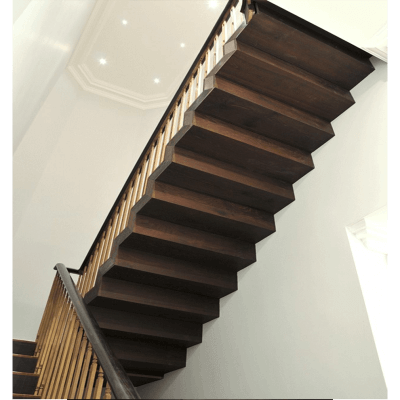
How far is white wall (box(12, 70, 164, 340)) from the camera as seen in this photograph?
682 cm

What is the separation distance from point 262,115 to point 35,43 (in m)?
2.38

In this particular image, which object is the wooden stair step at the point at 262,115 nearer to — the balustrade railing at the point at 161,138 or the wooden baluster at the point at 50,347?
the balustrade railing at the point at 161,138

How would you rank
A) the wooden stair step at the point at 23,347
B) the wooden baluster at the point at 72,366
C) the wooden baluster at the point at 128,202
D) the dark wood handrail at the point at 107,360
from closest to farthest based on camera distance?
1. the dark wood handrail at the point at 107,360
2. the wooden baluster at the point at 72,366
3. the wooden baluster at the point at 128,202
4. the wooden stair step at the point at 23,347

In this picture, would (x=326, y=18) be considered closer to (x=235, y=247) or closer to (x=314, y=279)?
(x=314, y=279)

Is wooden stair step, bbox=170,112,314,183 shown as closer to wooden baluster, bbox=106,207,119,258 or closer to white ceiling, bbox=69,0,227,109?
wooden baluster, bbox=106,207,119,258

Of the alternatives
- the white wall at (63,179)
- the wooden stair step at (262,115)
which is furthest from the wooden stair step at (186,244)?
the white wall at (63,179)

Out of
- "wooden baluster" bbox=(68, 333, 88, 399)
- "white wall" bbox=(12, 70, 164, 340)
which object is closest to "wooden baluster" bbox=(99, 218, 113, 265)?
"wooden baluster" bbox=(68, 333, 88, 399)

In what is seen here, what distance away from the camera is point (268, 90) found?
349 centimetres

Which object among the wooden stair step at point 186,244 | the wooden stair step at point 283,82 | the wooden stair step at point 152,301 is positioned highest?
the wooden stair step at point 283,82

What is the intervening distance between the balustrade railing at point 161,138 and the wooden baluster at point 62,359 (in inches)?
38.8

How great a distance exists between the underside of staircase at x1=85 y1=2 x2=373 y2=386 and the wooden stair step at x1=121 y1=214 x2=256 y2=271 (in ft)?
0.04

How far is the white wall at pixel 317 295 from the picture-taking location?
2988 millimetres

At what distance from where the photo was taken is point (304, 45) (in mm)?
3248
